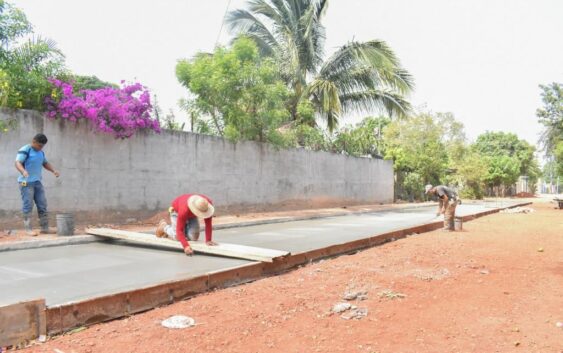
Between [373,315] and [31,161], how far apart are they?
679 centimetres

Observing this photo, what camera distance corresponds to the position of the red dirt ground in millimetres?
3496

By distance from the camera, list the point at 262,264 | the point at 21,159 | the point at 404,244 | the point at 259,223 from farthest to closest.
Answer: the point at 259,223
the point at 404,244
the point at 21,159
the point at 262,264

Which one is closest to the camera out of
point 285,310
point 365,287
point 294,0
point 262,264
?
point 285,310

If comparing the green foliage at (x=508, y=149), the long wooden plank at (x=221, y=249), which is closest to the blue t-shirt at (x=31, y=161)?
the long wooden plank at (x=221, y=249)

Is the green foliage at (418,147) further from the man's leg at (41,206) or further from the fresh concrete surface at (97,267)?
the man's leg at (41,206)

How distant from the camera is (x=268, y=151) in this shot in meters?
16.1

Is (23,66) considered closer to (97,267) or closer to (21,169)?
(21,169)

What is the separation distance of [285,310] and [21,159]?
20.0 ft

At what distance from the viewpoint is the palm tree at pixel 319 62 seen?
19.2m

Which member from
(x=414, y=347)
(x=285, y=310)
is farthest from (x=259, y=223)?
(x=414, y=347)

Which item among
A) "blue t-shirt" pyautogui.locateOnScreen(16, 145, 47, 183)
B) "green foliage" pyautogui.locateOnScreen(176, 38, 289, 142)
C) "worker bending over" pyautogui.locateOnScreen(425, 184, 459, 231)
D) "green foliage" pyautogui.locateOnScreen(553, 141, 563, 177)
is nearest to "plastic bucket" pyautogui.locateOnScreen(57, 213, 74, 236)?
"blue t-shirt" pyautogui.locateOnScreen(16, 145, 47, 183)

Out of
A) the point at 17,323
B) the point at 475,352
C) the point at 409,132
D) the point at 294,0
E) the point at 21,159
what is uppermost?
the point at 294,0

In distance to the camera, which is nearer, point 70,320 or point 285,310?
point 70,320

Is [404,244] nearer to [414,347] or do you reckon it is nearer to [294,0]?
[414,347]
